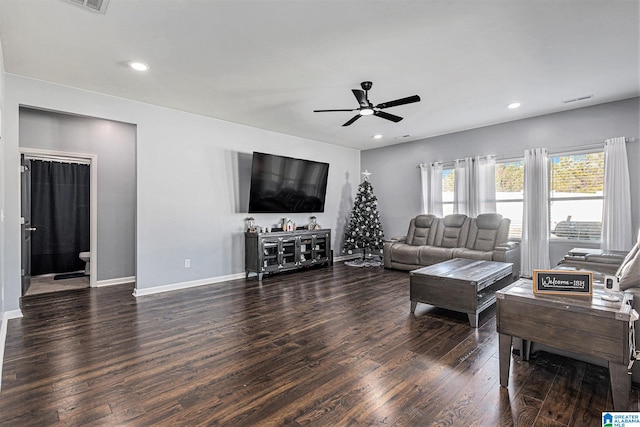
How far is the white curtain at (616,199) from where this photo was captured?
4.55 metres

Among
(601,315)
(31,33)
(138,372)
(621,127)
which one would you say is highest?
(31,33)

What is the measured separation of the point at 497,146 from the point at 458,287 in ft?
12.0

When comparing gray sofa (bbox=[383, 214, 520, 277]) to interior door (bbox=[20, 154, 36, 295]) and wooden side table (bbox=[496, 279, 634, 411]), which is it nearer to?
wooden side table (bbox=[496, 279, 634, 411])

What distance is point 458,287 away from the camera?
336 centimetres

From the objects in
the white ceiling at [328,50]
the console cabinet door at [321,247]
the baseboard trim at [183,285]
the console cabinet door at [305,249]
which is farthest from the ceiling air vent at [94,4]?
the console cabinet door at [321,247]

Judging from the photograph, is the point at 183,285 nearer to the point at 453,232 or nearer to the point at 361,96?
the point at 361,96

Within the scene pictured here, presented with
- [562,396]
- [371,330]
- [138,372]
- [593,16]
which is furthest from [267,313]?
[593,16]

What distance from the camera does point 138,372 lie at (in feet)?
7.69

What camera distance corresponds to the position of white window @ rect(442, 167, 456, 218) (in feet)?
21.5

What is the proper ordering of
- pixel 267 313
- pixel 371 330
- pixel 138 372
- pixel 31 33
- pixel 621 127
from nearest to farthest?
pixel 138 372
pixel 31 33
pixel 371 330
pixel 267 313
pixel 621 127

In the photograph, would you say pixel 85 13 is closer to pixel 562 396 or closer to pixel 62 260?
pixel 562 396

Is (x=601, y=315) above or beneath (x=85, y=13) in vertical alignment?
beneath

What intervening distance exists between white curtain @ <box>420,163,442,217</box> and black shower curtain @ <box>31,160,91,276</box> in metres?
6.69

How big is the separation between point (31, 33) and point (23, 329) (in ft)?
9.15
